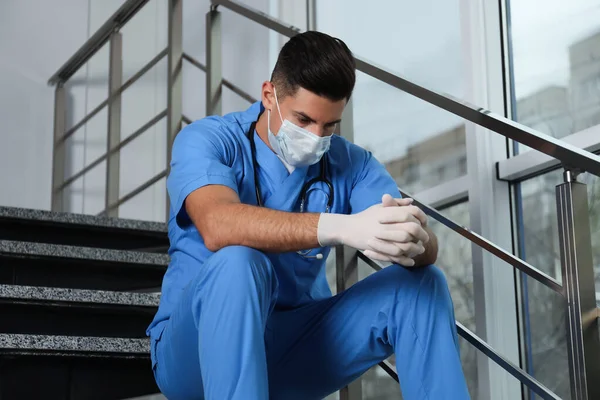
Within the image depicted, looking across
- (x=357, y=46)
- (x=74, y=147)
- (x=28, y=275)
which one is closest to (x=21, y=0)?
(x=74, y=147)

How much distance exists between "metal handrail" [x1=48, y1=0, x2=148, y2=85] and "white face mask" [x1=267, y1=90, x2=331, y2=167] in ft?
5.30

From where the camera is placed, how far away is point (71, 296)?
1.67m

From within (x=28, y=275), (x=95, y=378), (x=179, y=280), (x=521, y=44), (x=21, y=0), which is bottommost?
(x=95, y=378)

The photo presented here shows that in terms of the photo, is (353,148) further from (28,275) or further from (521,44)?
(28,275)

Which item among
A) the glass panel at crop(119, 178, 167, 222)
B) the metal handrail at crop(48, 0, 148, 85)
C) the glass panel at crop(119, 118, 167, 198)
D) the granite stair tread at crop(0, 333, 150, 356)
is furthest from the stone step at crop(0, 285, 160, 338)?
the glass panel at crop(119, 118, 167, 198)

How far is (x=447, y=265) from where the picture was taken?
2.04 metres

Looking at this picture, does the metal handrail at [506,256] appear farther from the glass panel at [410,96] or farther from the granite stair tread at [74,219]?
the granite stair tread at [74,219]

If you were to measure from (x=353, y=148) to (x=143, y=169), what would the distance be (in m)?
2.04

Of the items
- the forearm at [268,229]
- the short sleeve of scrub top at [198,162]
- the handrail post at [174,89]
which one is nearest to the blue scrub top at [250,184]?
the short sleeve of scrub top at [198,162]

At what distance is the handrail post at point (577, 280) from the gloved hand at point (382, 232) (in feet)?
0.64

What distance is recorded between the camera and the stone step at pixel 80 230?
2.02 m

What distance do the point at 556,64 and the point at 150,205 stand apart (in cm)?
198

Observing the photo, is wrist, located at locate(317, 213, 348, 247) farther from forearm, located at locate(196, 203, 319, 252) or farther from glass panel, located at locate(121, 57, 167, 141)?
glass panel, located at locate(121, 57, 167, 141)

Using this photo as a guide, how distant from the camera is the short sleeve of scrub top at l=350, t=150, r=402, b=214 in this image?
141 cm
